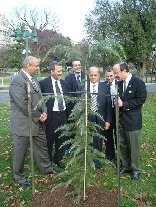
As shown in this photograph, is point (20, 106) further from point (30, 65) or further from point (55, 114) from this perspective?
point (55, 114)

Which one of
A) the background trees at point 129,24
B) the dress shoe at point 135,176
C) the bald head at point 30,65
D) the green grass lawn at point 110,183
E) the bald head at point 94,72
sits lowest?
the green grass lawn at point 110,183

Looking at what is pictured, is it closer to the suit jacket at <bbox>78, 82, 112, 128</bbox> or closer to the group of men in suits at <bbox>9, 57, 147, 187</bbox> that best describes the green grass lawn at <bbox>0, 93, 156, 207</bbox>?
the group of men in suits at <bbox>9, 57, 147, 187</bbox>

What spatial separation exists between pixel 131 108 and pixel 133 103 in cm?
11

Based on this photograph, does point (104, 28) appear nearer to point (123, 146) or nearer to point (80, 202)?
point (123, 146)

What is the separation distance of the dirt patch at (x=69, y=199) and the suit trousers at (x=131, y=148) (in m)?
1.19

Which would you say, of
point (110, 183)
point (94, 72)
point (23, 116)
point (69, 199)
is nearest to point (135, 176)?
point (110, 183)

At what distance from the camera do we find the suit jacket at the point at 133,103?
4.36 metres

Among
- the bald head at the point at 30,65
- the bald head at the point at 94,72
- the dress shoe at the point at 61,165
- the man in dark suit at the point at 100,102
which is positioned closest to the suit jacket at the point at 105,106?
the man in dark suit at the point at 100,102

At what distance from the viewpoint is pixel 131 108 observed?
173 inches

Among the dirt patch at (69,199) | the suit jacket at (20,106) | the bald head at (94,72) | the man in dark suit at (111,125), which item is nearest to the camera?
the dirt patch at (69,199)

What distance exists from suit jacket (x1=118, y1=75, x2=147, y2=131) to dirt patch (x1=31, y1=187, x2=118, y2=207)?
1446 millimetres

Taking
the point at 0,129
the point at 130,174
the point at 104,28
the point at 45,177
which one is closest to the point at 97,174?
the point at 130,174

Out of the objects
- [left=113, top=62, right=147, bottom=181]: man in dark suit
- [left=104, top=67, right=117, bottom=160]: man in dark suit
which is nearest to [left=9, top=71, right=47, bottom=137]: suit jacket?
[left=113, top=62, right=147, bottom=181]: man in dark suit

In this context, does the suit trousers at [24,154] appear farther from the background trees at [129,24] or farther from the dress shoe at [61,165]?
the background trees at [129,24]
